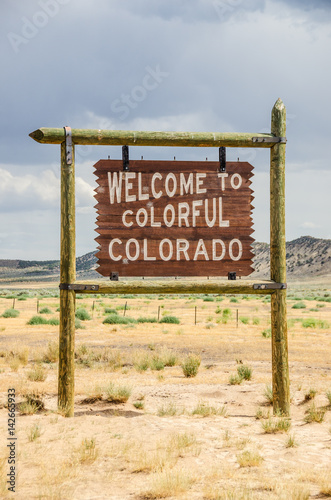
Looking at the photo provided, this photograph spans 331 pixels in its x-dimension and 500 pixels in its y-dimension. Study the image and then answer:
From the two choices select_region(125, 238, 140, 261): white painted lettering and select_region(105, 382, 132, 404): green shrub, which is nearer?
select_region(125, 238, 140, 261): white painted lettering

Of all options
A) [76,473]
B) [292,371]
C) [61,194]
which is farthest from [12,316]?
[76,473]

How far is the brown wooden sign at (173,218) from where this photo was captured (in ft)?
24.9

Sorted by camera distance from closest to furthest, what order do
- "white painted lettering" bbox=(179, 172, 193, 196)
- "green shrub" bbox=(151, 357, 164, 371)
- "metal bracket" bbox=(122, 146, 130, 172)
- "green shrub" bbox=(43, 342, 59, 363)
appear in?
"metal bracket" bbox=(122, 146, 130, 172) < "white painted lettering" bbox=(179, 172, 193, 196) < "green shrub" bbox=(151, 357, 164, 371) < "green shrub" bbox=(43, 342, 59, 363)

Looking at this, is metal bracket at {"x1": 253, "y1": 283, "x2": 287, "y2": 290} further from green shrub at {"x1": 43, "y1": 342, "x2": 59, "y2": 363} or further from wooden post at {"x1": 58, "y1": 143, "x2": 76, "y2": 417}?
green shrub at {"x1": 43, "y1": 342, "x2": 59, "y2": 363}

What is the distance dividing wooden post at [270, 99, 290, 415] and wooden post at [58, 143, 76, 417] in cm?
321

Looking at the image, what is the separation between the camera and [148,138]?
752cm

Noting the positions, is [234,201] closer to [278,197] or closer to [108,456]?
[278,197]

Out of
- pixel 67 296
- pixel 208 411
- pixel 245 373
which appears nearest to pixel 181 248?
pixel 67 296

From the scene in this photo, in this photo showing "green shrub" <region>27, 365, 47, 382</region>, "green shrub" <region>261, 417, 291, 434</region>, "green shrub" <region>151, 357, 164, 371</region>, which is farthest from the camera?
"green shrub" <region>151, 357, 164, 371</region>

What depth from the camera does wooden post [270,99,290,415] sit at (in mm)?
7527

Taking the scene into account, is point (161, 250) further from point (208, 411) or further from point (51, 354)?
point (51, 354)

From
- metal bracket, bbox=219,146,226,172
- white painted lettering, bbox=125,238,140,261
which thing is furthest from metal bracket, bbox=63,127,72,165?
metal bracket, bbox=219,146,226,172

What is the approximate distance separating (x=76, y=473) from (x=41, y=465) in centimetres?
48

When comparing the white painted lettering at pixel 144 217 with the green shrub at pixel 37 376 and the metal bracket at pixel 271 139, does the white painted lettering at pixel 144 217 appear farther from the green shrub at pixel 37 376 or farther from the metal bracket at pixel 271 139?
the green shrub at pixel 37 376
